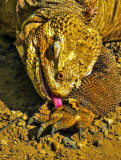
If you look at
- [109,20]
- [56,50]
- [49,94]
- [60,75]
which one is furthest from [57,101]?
[109,20]

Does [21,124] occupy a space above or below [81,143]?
above

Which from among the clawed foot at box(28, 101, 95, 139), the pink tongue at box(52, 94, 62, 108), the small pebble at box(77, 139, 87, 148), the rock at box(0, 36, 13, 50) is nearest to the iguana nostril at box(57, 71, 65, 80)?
the pink tongue at box(52, 94, 62, 108)

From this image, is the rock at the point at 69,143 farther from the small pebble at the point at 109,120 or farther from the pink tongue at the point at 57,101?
the small pebble at the point at 109,120

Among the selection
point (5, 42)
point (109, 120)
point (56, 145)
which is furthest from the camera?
Answer: point (5, 42)

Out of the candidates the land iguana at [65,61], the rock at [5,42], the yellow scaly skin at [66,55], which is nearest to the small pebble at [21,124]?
the land iguana at [65,61]

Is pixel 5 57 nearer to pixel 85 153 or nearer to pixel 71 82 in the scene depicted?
pixel 71 82

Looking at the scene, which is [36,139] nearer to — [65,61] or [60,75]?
[60,75]

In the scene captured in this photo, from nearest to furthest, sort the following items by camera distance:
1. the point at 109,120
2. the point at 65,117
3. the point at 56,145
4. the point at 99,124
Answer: the point at 56,145
the point at 65,117
the point at 99,124
the point at 109,120
